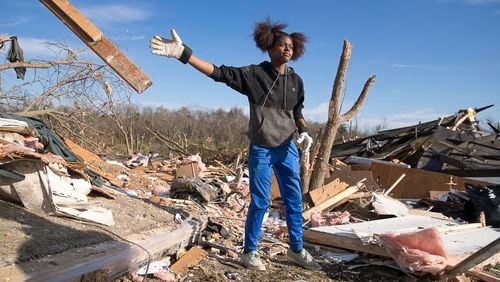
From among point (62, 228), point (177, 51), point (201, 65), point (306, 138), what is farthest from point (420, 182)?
point (62, 228)

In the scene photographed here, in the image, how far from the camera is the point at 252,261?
397cm

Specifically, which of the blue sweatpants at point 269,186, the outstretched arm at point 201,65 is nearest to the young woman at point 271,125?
the blue sweatpants at point 269,186

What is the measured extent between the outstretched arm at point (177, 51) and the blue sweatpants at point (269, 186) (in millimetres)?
858

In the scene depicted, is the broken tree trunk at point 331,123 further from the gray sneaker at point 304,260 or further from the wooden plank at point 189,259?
the wooden plank at point 189,259

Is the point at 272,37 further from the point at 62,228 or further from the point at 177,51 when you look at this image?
the point at 62,228

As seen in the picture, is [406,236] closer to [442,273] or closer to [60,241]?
[442,273]

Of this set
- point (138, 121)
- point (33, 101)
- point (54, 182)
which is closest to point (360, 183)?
point (54, 182)

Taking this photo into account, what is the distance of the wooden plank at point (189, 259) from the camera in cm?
381

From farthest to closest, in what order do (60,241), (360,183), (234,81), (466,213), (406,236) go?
(360,183) < (466,213) < (406,236) < (234,81) < (60,241)

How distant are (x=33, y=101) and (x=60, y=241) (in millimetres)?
5750

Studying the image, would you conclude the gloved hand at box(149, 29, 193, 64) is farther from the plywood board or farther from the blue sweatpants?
the plywood board

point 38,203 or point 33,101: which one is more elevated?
point 33,101

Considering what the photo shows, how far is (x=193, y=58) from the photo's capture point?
3.54m

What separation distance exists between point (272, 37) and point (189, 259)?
2.15m
